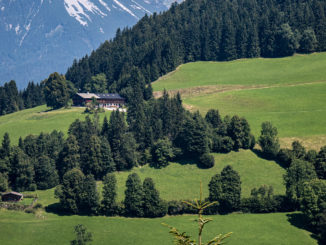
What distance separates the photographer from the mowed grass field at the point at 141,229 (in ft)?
256

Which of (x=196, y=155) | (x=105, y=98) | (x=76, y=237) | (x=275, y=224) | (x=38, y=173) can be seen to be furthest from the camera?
(x=105, y=98)

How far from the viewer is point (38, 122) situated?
496 feet

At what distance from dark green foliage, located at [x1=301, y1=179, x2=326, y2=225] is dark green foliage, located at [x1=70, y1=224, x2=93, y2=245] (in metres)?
41.1

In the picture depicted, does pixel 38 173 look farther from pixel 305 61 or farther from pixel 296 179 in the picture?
pixel 305 61

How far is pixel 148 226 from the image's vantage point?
85000 millimetres

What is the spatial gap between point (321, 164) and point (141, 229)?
46.0 meters

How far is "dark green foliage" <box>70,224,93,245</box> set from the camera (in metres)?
74.0

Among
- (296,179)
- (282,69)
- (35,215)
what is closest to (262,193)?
(296,179)

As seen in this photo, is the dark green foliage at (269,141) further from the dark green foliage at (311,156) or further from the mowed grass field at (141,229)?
the mowed grass field at (141,229)

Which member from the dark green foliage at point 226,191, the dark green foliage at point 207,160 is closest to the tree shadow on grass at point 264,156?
the dark green foliage at point 207,160

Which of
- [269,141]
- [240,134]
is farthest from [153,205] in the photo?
[269,141]

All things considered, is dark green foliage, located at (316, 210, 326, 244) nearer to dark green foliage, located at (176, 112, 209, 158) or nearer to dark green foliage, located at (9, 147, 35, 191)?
dark green foliage, located at (176, 112, 209, 158)

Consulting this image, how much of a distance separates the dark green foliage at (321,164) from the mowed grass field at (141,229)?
17.7m

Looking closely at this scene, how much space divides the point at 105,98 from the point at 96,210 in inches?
3210
